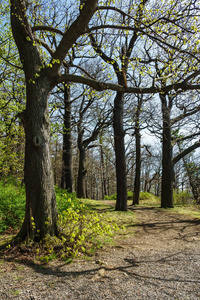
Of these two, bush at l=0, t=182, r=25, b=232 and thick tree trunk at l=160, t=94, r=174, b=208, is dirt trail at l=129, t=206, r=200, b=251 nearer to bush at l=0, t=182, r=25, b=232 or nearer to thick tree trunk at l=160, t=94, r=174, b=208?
thick tree trunk at l=160, t=94, r=174, b=208

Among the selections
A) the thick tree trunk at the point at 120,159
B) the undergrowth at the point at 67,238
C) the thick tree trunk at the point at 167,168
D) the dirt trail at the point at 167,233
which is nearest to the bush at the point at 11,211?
the undergrowth at the point at 67,238

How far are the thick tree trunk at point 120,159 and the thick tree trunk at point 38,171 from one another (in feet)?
17.6

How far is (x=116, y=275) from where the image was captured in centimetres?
292

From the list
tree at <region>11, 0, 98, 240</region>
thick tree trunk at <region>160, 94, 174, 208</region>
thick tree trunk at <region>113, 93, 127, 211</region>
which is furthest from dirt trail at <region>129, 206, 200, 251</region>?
tree at <region>11, 0, 98, 240</region>

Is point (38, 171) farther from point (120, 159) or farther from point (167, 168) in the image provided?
point (167, 168)

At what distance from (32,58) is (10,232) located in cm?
417

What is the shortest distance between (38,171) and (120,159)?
5.67 m

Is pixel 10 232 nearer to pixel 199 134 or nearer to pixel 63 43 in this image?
pixel 63 43

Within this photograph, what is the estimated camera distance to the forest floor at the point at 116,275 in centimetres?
236

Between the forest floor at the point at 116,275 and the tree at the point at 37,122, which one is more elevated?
the tree at the point at 37,122

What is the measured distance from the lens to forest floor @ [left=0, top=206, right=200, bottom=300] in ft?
7.73

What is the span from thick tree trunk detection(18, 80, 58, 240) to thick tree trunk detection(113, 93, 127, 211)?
5361 millimetres

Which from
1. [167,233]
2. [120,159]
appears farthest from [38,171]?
[120,159]

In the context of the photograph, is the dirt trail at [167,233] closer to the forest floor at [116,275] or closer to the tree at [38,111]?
the forest floor at [116,275]
